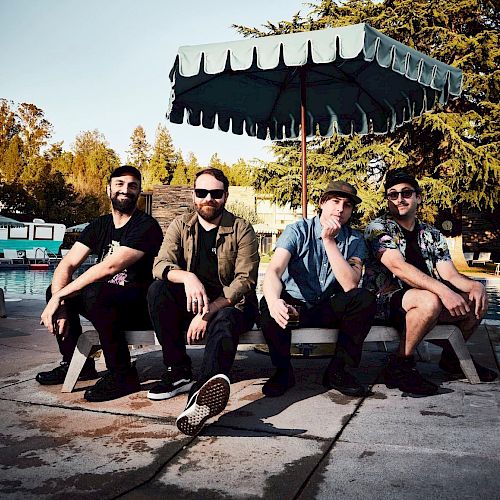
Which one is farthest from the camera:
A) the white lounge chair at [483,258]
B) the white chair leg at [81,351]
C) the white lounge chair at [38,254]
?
the white lounge chair at [483,258]

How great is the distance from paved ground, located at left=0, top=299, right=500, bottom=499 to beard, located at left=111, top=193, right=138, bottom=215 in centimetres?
124

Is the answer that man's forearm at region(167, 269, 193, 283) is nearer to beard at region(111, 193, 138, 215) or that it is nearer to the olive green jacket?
the olive green jacket

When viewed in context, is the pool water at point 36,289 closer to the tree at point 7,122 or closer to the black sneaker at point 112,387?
the black sneaker at point 112,387

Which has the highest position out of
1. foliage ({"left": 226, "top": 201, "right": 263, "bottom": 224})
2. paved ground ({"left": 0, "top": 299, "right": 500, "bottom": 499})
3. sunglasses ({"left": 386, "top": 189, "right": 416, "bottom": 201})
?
foliage ({"left": 226, "top": 201, "right": 263, "bottom": 224})

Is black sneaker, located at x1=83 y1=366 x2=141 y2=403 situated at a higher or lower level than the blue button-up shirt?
lower

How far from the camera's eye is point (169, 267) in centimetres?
328

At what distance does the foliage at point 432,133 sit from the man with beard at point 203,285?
1958 cm

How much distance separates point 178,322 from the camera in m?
3.21

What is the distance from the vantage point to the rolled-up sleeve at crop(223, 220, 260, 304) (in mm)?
3223

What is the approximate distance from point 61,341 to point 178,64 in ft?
7.49

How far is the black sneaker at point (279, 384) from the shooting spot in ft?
10.9

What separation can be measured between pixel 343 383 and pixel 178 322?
114 centimetres

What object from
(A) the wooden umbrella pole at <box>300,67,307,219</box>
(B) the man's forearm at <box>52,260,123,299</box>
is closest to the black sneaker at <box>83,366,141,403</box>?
(B) the man's forearm at <box>52,260,123,299</box>

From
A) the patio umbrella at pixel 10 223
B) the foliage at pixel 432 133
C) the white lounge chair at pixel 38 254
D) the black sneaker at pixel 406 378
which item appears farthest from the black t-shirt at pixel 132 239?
the patio umbrella at pixel 10 223
